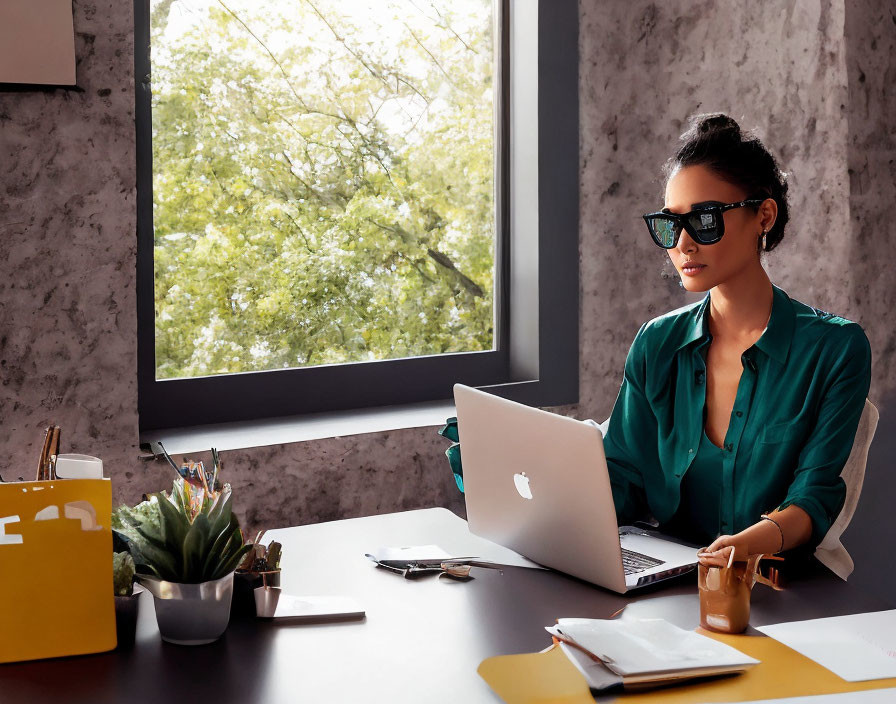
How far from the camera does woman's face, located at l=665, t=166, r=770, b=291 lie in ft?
5.65

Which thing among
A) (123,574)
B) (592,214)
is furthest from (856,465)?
(123,574)

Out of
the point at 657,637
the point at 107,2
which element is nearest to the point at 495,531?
the point at 657,637

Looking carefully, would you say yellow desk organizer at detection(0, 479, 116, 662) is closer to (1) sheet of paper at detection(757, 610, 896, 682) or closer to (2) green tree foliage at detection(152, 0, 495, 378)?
(1) sheet of paper at detection(757, 610, 896, 682)

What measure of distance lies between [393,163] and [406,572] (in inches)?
51.7

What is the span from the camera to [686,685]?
1142 mm

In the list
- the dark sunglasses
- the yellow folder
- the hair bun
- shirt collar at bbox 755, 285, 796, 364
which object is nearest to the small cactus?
the yellow folder

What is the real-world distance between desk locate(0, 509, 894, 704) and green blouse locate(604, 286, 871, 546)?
9.5 inches

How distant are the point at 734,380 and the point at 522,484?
537 millimetres

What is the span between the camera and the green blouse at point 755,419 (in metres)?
1.65

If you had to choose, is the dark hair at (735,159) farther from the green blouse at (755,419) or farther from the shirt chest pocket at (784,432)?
the shirt chest pocket at (784,432)

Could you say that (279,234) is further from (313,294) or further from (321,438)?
(321,438)

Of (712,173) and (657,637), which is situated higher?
(712,173)

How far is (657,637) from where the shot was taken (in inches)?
48.1

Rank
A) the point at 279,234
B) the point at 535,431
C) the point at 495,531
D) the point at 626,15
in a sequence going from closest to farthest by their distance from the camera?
the point at 535,431
the point at 495,531
the point at 279,234
the point at 626,15
